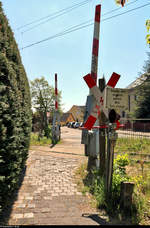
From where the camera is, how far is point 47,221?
268cm

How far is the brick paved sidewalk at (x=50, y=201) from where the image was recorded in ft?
8.94

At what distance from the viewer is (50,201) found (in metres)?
3.41

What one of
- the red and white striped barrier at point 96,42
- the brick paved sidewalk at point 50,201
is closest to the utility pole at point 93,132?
the red and white striped barrier at point 96,42

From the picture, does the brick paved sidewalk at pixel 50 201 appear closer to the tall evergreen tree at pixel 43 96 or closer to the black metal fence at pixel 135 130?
the black metal fence at pixel 135 130

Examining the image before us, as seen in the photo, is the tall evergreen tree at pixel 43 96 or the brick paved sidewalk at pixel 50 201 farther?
the tall evergreen tree at pixel 43 96

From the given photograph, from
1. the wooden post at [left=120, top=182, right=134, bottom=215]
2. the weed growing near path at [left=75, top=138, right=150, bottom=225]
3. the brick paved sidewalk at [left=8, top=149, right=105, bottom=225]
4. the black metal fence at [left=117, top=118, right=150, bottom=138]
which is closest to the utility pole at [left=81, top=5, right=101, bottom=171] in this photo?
the weed growing near path at [left=75, top=138, right=150, bottom=225]

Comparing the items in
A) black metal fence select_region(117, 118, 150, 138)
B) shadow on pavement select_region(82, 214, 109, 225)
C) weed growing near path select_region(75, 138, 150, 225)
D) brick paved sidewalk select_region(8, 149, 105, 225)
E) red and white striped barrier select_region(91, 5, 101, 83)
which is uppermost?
red and white striped barrier select_region(91, 5, 101, 83)

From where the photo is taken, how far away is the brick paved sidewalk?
2.72 meters

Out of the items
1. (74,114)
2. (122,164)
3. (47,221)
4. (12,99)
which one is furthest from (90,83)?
(74,114)

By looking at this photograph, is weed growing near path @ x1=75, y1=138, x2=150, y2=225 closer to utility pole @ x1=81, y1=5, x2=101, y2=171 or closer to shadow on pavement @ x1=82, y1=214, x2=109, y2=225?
shadow on pavement @ x1=82, y1=214, x2=109, y2=225

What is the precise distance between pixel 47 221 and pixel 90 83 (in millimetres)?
2415

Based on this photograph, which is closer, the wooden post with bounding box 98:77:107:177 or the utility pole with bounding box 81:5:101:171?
the wooden post with bounding box 98:77:107:177

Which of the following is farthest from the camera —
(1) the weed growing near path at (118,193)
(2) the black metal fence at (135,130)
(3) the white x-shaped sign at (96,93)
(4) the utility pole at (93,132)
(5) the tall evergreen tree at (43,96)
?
(5) the tall evergreen tree at (43,96)

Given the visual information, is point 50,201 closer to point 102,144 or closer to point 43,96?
point 102,144
